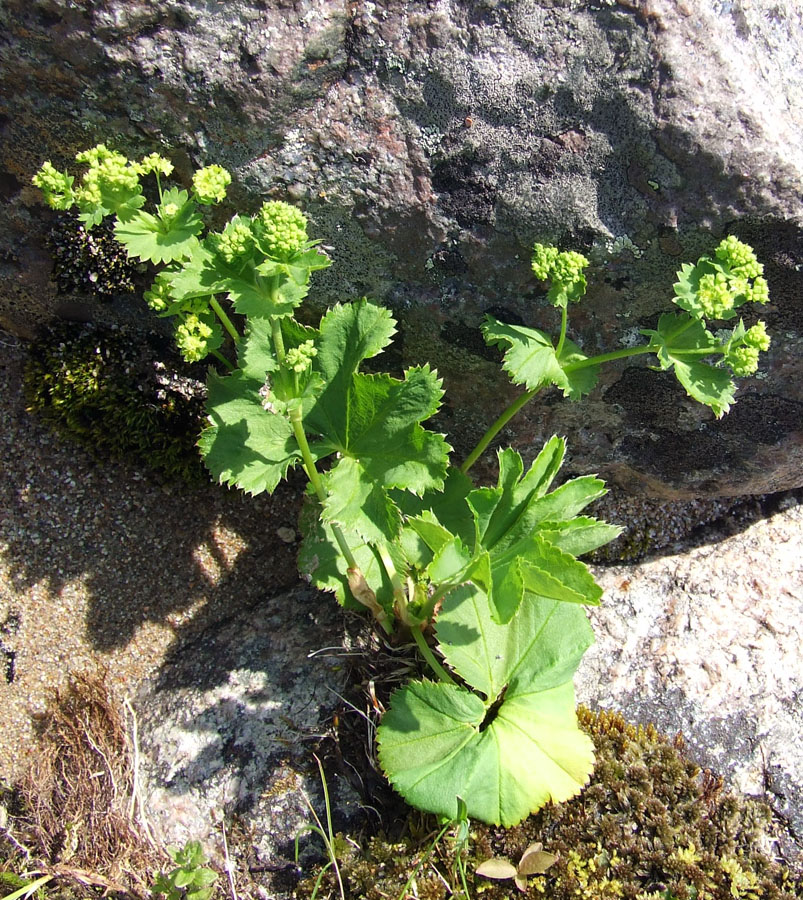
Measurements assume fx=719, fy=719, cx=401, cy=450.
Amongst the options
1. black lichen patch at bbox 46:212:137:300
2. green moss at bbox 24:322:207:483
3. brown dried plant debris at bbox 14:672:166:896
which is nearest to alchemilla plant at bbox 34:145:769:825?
black lichen patch at bbox 46:212:137:300

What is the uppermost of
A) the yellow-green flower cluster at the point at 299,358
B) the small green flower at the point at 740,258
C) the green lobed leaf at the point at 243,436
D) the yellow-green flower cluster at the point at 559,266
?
the small green flower at the point at 740,258

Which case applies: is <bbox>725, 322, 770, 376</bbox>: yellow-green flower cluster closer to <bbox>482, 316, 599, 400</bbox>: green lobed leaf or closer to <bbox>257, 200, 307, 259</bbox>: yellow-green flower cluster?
<bbox>482, 316, 599, 400</bbox>: green lobed leaf

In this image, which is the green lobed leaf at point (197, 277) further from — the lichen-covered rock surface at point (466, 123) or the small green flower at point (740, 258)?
the small green flower at point (740, 258)

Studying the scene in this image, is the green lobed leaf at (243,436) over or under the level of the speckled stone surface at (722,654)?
over

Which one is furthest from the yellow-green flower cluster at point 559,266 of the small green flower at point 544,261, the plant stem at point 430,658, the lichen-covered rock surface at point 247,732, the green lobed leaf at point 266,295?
the lichen-covered rock surface at point 247,732

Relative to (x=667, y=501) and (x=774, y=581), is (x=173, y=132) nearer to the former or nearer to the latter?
(x=667, y=501)

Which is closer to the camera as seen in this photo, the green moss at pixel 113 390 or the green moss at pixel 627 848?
the green moss at pixel 627 848
